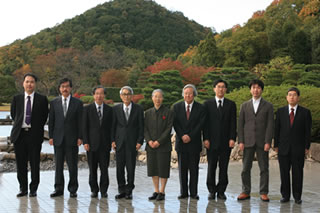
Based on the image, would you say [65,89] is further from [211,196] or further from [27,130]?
[211,196]

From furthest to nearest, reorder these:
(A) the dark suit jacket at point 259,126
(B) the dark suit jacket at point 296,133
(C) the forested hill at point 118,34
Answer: (C) the forested hill at point 118,34, (A) the dark suit jacket at point 259,126, (B) the dark suit jacket at point 296,133

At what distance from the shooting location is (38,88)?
4238cm

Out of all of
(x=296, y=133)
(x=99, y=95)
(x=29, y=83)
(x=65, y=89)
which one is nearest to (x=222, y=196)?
(x=296, y=133)

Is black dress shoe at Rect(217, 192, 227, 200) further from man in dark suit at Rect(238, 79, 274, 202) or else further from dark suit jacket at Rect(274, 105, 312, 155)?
dark suit jacket at Rect(274, 105, 312, 155)

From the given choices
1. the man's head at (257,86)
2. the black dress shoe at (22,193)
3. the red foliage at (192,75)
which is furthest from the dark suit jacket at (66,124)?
the red foliage at (192,75)

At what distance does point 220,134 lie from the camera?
5867 millimetres

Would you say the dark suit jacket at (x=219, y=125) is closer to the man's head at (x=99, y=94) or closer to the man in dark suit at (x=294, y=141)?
the man in dark suit at (x=294, y=141)

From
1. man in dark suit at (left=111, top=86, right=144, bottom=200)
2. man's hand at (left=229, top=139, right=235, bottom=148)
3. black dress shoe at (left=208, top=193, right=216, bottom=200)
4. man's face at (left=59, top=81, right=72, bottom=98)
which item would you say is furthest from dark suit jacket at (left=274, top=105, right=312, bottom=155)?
man's face at (left=59, top=81, right=72, bottom=98)

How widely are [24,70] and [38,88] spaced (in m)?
3.52

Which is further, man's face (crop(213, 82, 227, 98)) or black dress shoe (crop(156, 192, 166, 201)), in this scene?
man's face (crop(213, 82, 227, 98))

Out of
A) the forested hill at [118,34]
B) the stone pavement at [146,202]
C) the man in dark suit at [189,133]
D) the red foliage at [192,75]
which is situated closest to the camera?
the stone pavement at [146,202]

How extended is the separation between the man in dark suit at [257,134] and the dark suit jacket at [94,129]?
2033 mm

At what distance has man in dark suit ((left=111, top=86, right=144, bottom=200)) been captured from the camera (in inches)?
232

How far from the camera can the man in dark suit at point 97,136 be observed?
19.4ft
